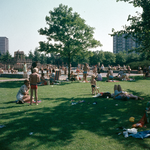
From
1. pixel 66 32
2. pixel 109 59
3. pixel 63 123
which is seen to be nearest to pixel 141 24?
pixel 63 123

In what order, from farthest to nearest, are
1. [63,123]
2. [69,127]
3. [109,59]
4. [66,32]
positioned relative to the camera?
1. [109,59]
2. [66,32]
3. [63,123]
4. [69,127]

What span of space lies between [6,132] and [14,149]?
1190 millimetres

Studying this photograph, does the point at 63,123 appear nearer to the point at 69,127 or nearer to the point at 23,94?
the point at 69,127

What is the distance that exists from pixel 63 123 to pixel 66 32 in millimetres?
18131

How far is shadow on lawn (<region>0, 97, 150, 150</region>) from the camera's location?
4.43 metres

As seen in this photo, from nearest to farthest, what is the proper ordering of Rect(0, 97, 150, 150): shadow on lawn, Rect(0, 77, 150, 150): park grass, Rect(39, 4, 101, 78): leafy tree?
Rect(0, 77, 150, 150): park grass, Rect(0, 97, 150, 150): shadow on lawn, Rect(39, 4, 101, 78): leafy tree

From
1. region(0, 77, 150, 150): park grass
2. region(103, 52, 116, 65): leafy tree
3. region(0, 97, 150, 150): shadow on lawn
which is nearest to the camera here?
region(0, 77, 150, 150): park grass

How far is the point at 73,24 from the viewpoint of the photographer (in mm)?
21844

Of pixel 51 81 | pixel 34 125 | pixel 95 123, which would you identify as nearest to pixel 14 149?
pixel 34 125

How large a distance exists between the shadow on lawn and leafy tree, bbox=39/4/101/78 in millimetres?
14857

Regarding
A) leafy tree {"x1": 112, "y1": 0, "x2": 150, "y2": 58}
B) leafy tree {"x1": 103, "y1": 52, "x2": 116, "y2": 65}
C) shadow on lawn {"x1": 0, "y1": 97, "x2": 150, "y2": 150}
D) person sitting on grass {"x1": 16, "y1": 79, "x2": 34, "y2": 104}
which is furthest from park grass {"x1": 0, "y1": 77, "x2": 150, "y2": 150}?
leafy tree {"x1": 103, "y1": 52, "x2": 116, "y2": 65}

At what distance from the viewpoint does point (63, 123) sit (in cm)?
576

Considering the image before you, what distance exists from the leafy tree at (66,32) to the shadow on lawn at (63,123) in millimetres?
14857

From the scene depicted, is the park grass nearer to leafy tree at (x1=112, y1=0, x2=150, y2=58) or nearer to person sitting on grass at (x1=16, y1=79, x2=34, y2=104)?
person sitting on grass at (x1=16, y1=79, x2=34, y2=104)
